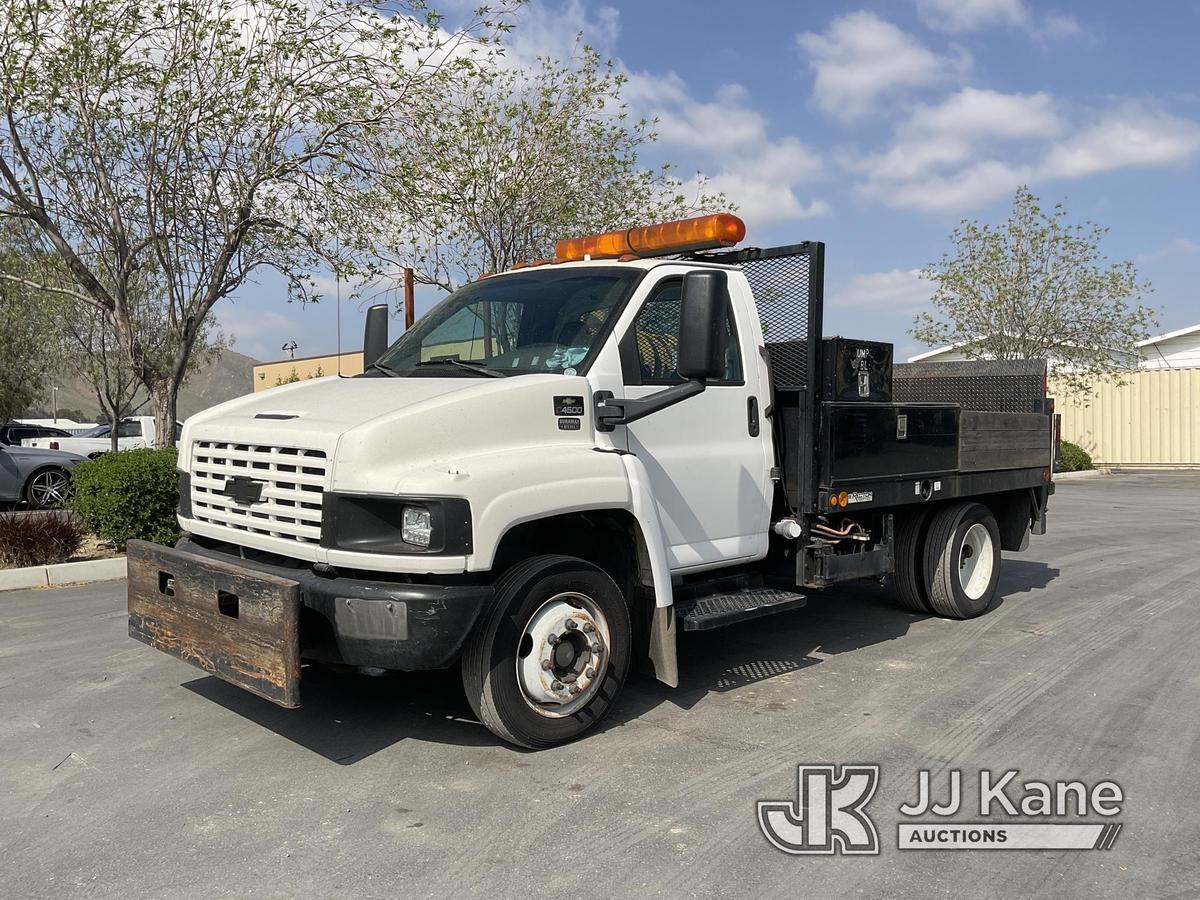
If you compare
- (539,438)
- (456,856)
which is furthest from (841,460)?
(456,856)

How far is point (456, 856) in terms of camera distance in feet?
11.8

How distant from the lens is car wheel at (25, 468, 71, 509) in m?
14.0

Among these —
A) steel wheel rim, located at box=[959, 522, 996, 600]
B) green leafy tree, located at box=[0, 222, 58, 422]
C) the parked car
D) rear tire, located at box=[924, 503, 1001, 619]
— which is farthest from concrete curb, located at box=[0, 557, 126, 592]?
the parked car

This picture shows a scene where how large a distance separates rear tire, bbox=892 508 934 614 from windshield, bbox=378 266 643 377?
10.5 ft

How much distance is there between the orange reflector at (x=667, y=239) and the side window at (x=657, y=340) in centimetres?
42

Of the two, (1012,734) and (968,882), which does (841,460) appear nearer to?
(1012,734)

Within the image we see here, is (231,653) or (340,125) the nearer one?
(231,653)

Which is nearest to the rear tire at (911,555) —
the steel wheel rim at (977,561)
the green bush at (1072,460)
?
the steel wheel rim at (977,561)

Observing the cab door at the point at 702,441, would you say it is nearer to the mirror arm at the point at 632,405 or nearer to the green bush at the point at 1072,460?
the mirror arm at the point at 632,405

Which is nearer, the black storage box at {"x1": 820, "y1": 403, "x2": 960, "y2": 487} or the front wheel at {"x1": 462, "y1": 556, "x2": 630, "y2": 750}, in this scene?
the front wheel at {"x1": 462, "y1": 556, "x2": 630, "y2": 750}

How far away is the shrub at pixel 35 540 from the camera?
29.2 feet

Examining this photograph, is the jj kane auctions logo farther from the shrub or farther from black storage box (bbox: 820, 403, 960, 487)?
the shrub

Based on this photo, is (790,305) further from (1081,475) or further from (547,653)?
(1081,475)

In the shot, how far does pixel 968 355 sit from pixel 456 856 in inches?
999
